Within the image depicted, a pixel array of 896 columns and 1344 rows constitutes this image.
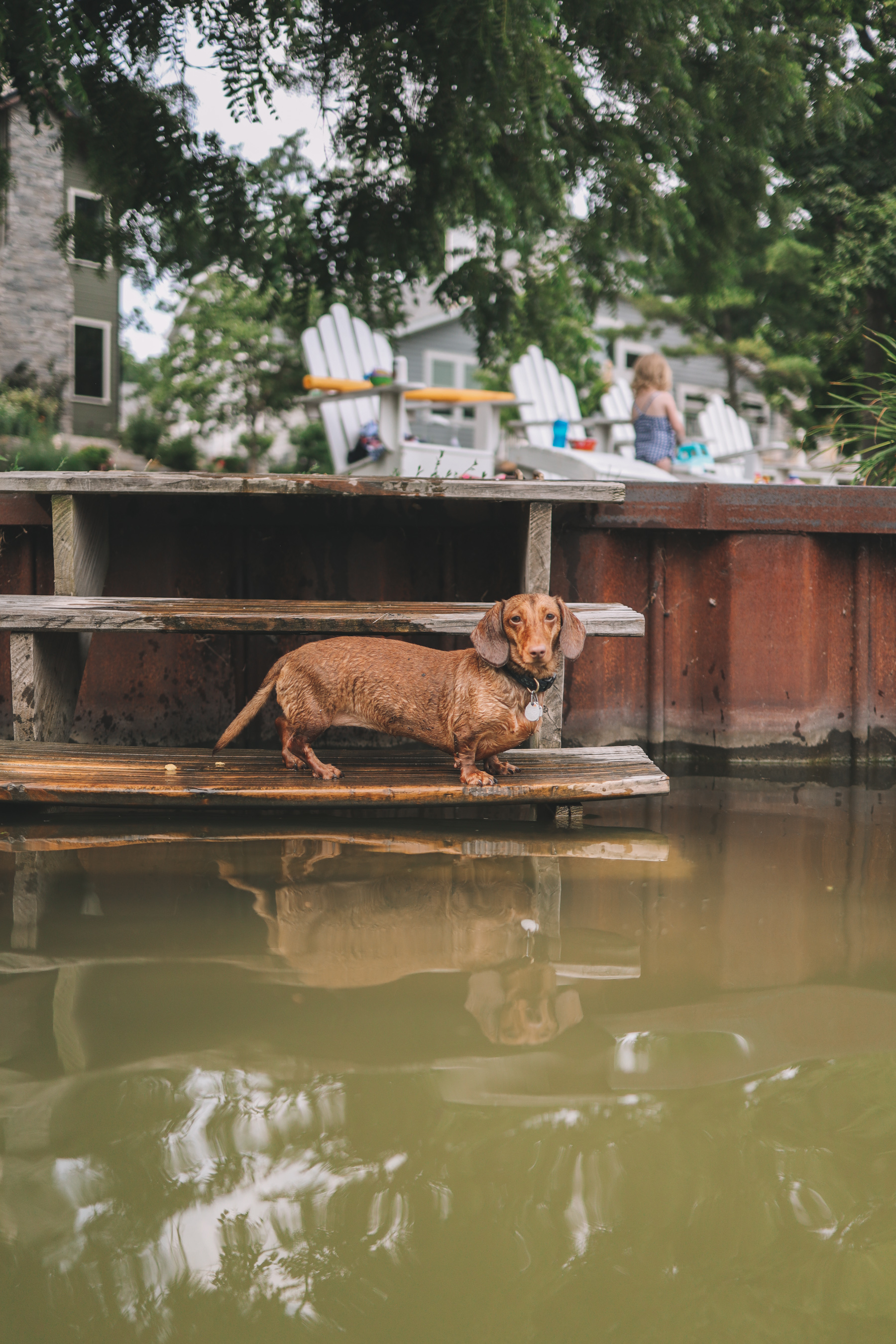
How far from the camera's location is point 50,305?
2380cm

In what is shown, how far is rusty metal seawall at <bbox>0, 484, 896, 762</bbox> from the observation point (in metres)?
4.75

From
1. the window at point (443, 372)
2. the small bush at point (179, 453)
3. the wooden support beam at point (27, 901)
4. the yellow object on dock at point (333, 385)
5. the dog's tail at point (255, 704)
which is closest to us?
the wooden support beam at point (27, 901)

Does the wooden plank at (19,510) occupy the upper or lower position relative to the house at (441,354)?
lower

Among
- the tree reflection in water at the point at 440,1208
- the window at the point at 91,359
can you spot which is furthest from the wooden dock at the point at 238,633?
the window at the point at 91,359

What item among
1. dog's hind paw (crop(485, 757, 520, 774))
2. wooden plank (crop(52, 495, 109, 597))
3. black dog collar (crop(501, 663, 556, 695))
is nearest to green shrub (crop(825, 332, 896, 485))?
black dog collar (crop(501, 663, 556, 695))

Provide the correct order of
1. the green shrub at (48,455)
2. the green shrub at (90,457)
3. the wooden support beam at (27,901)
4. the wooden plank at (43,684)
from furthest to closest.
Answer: the green shrub at (90,457) → the green shrub at (48,455) → the wooden plank at (43,684) → the wooden support beam at (27,901)

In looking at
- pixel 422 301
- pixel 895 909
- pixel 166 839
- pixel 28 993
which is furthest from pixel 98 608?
pixel 422 301

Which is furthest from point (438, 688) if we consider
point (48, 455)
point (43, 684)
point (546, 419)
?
point (48, 455)

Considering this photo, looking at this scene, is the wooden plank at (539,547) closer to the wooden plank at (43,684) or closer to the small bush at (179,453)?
the wooden plank at (43,684)

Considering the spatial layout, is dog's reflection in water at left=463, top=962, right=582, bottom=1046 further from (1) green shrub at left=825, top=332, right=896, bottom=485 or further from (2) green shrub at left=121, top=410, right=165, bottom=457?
(2) green shrub at left=121, top=410, right=165, bottom=457

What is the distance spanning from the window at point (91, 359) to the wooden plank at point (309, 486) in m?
22.1

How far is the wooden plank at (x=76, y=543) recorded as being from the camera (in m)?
4.20

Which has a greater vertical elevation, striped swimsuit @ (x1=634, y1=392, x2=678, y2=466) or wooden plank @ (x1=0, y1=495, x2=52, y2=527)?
striped swimsuit @ (x1=634, y1=392, x2=678, y2=466)

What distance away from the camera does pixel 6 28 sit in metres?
5.21
